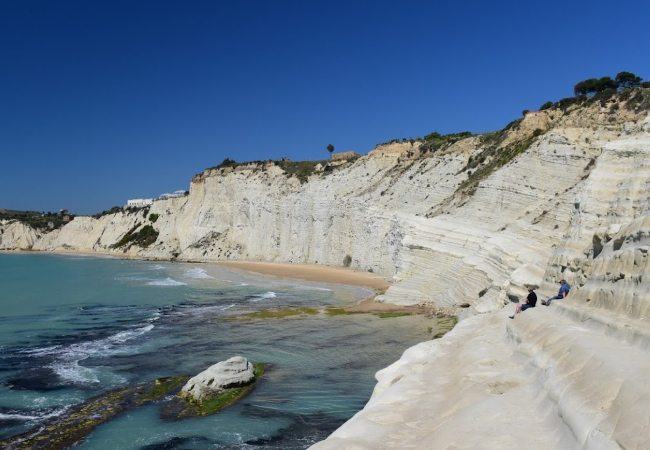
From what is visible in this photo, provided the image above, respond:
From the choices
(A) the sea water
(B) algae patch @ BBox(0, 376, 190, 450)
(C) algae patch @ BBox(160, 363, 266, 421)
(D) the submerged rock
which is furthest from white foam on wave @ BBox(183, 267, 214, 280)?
(C) algae patch @ BBox(160, 363, 266, 421)

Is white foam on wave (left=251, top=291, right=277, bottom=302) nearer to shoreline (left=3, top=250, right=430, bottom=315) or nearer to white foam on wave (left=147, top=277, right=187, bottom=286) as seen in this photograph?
shoreline (left=3, top=250, right=430, bottom=315)

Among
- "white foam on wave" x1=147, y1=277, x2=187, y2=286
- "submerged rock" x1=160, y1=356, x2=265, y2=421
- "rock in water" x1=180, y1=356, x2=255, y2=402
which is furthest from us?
"white foam on wave" x1=147, y1=277, x2=187, y2=286

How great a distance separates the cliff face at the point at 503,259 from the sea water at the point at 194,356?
9.89ft

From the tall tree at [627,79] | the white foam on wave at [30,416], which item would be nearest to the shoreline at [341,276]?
the white foam on wave at [30,416]

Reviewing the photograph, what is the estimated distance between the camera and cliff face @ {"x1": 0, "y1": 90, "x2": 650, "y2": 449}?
5512 millimetres

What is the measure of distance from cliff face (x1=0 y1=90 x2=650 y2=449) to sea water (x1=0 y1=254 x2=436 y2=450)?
301cm

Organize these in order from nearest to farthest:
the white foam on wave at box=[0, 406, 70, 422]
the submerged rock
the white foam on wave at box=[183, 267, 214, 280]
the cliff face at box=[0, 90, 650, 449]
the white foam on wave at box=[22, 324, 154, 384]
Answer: the cliff face at box=[0, 90, 650, 449] < the white foam on wave at box=[0, 406, 70, 422] < the submerged rock < the white foam on wave at box=[22, 324, 154, 384] < the white foam on wave at box=[183, 267, 214, 280]

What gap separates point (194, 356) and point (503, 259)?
11.5 meters

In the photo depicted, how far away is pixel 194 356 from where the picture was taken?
16750mm

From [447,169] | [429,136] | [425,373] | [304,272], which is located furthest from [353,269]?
[425,373]

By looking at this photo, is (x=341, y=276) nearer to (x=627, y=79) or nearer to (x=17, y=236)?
(x=627, y=79)

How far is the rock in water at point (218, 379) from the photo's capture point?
12.7m

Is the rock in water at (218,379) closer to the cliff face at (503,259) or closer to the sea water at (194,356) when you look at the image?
the sea water at (194,356)

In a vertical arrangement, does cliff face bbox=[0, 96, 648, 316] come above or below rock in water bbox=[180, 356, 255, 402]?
above
